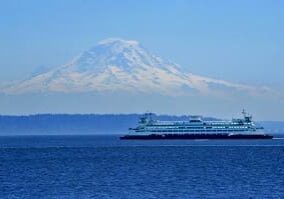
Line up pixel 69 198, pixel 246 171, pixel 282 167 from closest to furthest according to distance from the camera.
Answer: pixel 69 198, pixel 246 171, pixel 282 167

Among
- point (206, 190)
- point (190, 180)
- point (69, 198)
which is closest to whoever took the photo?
point (69, 198)

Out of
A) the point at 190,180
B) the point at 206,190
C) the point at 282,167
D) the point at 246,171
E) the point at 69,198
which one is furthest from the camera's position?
the point at 282,167

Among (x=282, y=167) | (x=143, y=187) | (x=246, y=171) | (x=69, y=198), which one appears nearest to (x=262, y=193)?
(x=143, y=187)

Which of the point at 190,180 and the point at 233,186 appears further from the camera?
the point at 190,180

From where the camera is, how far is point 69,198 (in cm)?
6912

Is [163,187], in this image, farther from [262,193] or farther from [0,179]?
[0,179]

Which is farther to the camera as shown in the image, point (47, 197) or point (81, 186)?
point (81, 186)

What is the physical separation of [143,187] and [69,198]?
Result: 1045 cm

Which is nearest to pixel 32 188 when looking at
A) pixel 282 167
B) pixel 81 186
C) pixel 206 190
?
pixel 81 186

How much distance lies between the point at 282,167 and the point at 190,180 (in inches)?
911

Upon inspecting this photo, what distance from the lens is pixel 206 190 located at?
247ft

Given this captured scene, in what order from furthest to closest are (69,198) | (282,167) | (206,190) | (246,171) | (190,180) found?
(282,167) < (246,171) < (190,180) < (206,190) < (69,198)

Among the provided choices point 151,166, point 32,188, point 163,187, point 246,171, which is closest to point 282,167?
point 246,171

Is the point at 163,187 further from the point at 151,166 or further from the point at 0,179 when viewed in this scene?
the point at 151,166
